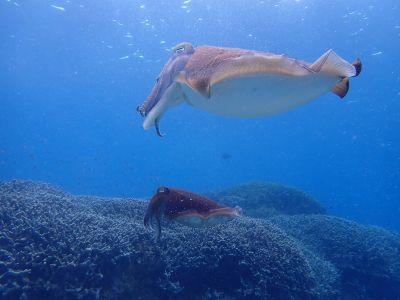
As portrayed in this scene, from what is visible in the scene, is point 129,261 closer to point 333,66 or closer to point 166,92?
point 166,92

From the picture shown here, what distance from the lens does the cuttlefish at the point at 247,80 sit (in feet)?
7.25

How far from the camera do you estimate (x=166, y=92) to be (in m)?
2.78

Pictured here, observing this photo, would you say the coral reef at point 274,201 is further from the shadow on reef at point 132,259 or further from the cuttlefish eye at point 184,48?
the cuttlefish eye at point 184,48

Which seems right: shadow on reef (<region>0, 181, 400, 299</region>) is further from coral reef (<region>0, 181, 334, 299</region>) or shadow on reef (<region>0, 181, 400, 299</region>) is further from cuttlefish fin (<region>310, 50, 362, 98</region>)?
cuttlefish fin (<region>310, 50, 362, 98</region>)

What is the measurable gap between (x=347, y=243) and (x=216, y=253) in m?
6.49

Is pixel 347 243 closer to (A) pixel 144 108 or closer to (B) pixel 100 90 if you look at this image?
(A) pixel 144 108

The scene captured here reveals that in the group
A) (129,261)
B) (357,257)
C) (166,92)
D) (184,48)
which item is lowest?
(129,261)

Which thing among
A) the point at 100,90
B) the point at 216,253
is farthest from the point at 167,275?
the point at 100,90

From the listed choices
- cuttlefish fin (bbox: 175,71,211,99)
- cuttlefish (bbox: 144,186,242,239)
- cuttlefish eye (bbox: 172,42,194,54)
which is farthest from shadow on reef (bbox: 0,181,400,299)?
cuttlefish fin (bbox: 175,71,211,99)

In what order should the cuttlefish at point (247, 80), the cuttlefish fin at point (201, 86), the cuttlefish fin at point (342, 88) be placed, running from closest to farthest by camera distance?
the cuttlefish at point (247, 80) < the cuttlefish fin at point (201, 86) < the cuttlefish fin at point (342, 88)

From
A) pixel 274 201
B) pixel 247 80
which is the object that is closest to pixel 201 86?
pixel 247 80

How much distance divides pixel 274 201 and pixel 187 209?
12498 mm

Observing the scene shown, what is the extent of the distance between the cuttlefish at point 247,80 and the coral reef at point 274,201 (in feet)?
39.4

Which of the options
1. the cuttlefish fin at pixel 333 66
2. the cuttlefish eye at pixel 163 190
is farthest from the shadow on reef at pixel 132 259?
the cuttlefish fin at pixel 333 66
